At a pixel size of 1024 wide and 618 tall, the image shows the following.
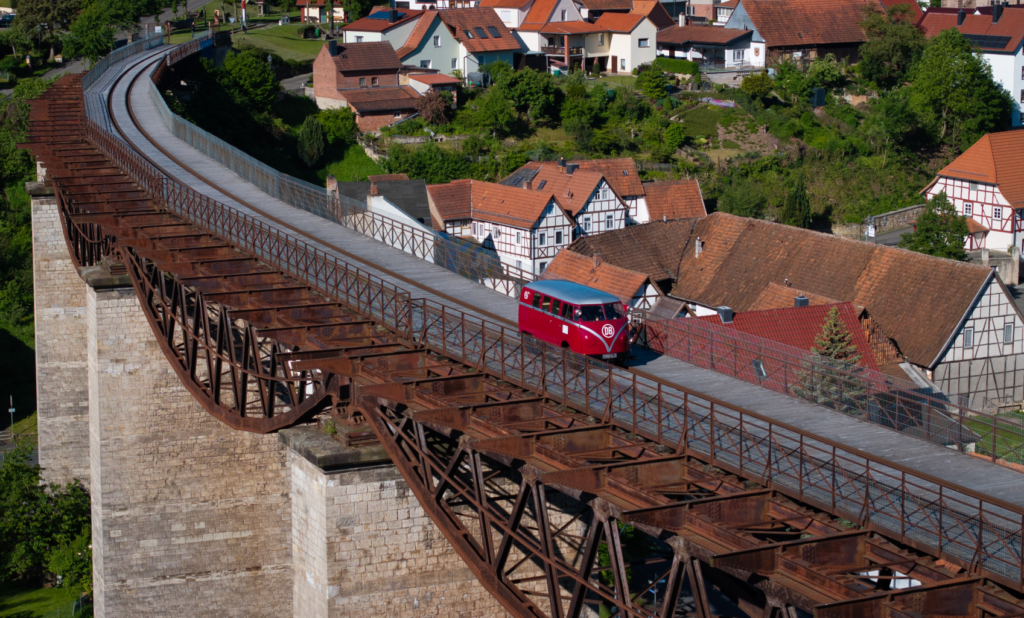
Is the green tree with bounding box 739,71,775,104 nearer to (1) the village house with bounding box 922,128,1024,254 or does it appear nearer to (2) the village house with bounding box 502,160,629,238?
(1) the village house with bounding box 922,128,1024,254

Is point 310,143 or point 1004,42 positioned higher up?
point 1004,42

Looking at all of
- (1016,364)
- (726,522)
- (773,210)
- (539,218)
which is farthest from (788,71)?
(726,522)

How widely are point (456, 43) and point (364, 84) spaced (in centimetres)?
1064

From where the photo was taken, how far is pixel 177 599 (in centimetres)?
3020

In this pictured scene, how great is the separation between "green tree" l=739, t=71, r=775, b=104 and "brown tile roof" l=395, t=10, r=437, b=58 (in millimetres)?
25237

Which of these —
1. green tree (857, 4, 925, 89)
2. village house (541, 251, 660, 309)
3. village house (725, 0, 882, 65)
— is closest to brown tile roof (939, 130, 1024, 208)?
green tree (857, 4, 925, 89)

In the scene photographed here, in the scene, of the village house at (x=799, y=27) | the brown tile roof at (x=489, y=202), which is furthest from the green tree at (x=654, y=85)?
the brown tile roof at (x=489, y=202)

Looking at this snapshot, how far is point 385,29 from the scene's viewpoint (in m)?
102

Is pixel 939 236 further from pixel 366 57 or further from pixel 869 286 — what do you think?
pixel 366 57

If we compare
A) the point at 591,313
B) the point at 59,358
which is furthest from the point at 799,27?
the point at 591,313

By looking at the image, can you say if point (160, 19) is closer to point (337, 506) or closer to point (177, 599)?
point (177, 599)

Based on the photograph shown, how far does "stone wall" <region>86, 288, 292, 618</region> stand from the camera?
30.0 m

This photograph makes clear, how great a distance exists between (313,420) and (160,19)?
105967mm

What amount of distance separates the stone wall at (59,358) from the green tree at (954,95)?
71601 millimetres
